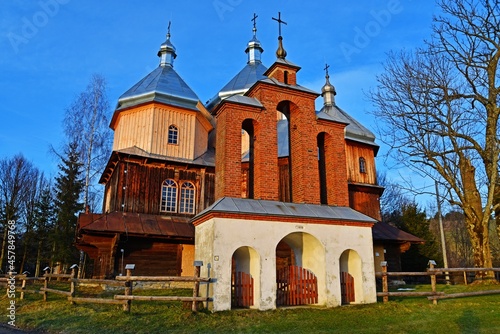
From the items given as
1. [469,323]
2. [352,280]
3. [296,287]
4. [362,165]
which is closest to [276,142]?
[296,287]

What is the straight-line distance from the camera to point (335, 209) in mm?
11375

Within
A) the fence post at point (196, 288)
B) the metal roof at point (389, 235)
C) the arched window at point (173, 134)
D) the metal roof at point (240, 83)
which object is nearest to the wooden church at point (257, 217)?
the fence post at point (196, 288)

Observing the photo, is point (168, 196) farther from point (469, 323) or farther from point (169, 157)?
point (469, 323)

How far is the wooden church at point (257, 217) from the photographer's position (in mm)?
9789

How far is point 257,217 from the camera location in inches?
391

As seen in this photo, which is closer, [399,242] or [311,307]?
[311,307]

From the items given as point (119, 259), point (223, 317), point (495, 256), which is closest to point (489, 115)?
point (223, 317)

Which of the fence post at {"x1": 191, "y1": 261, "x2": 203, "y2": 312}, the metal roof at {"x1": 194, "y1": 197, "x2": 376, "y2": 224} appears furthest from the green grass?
the metal roof at {"x1": 194, "y1": 197, "x2": 376, "y2": 224}

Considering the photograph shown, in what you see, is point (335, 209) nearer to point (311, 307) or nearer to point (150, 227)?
point (311, 307)

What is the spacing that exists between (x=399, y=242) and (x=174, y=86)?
48.7 ft

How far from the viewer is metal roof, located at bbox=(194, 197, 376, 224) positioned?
980 centimetres

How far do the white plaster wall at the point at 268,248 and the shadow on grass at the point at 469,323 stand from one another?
94.4 inches

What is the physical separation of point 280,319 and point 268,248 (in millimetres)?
1864

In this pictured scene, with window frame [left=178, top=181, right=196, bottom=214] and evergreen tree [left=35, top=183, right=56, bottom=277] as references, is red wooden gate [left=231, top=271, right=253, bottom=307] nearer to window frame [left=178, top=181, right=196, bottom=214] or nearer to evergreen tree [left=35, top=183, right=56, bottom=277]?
window frame [left=178, top=181, right=196, bottom=214]
